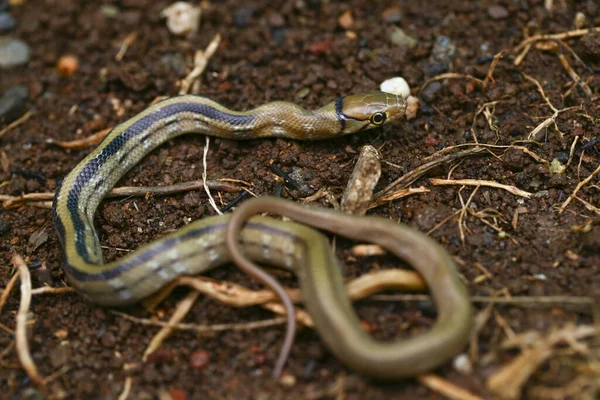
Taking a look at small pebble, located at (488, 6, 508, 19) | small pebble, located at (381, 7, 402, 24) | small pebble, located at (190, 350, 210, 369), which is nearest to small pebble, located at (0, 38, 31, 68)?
small pebble, located at (381, 7, 402, 24)

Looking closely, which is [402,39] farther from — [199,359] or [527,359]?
[199,359]

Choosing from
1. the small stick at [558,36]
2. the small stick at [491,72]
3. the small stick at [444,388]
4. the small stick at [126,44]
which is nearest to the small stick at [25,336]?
the small stick at [444,388]

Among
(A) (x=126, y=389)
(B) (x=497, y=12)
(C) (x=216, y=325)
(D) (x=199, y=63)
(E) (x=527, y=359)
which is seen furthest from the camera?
(D) (x=199, y=63)

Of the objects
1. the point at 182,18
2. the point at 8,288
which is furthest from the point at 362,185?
the point at 182,18

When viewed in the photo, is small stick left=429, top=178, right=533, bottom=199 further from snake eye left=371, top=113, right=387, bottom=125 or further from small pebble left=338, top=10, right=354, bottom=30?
small pebble left=338, top=10, right=354, bottom=30

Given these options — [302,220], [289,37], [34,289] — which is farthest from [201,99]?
[34,289]
